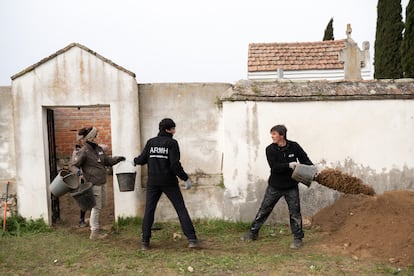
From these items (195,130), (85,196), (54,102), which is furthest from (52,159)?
(195,130)

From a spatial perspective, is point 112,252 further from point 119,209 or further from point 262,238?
point 262,238

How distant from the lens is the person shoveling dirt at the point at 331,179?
5.14 metres

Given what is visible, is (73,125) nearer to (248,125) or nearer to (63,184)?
(63,184)

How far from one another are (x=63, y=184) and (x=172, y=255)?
2.10 metres

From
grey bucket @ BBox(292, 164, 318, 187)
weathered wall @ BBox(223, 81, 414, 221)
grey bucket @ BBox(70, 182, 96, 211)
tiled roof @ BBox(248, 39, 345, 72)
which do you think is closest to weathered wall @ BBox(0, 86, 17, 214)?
grey bucket @ BBox(70, 182, 96, 211)

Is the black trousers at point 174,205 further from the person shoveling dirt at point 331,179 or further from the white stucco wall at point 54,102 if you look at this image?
the person shoveling dirt at point 331,179

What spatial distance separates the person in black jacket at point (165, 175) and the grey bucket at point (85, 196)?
101 cm

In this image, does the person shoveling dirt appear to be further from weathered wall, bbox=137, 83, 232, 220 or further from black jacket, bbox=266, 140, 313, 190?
weathered wall, bbox=137, 83, 232, 220

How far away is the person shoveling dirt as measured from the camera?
5141 mm

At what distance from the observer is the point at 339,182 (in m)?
5.77

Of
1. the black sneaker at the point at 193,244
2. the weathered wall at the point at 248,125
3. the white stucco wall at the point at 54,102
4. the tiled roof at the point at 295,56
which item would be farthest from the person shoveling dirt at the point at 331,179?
the tiled roof at the point at 295,56

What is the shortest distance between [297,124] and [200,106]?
5.78ft

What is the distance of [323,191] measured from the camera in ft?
22.2

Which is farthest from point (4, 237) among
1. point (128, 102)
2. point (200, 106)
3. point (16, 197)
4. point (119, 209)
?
point (200, 106)
